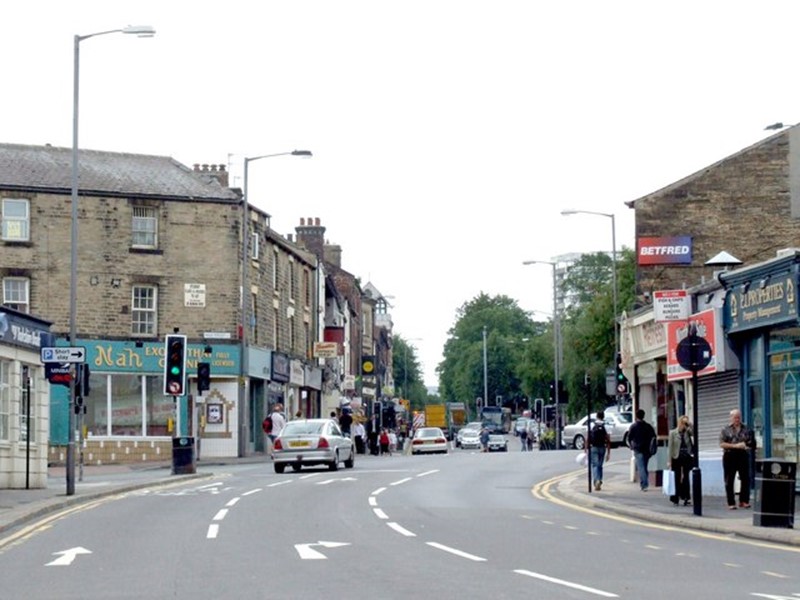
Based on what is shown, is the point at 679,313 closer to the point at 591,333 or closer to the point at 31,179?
the point at 31,179

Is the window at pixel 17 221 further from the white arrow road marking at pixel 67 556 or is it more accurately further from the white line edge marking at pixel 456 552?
the white line edge marking at pixel 456 552

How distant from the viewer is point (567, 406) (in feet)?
308

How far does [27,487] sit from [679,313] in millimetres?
15012

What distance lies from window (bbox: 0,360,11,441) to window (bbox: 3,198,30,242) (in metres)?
21.9

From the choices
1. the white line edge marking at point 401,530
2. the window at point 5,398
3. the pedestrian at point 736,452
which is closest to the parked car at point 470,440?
the window at point 5,398

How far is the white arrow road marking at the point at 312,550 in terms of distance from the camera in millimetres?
16969

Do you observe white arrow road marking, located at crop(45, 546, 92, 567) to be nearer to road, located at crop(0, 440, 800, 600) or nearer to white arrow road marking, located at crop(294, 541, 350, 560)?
road, located at crop(0, 440, 800, 600)

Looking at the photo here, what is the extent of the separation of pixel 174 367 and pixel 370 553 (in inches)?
886

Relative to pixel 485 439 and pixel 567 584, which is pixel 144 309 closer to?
pixel 485 439

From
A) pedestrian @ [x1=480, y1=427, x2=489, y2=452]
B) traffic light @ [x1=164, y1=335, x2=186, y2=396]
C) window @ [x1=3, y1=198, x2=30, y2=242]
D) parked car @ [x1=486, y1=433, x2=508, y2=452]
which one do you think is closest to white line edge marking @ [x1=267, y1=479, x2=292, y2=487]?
traffic light @ [x1=164, y1=335, x2=186, y2=396]

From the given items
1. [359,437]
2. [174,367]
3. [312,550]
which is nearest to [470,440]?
[359,437]

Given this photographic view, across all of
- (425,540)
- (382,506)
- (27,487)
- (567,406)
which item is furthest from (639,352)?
(567,406)

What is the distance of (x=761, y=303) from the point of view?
1086 inches

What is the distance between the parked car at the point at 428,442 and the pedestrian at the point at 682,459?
42789mm
